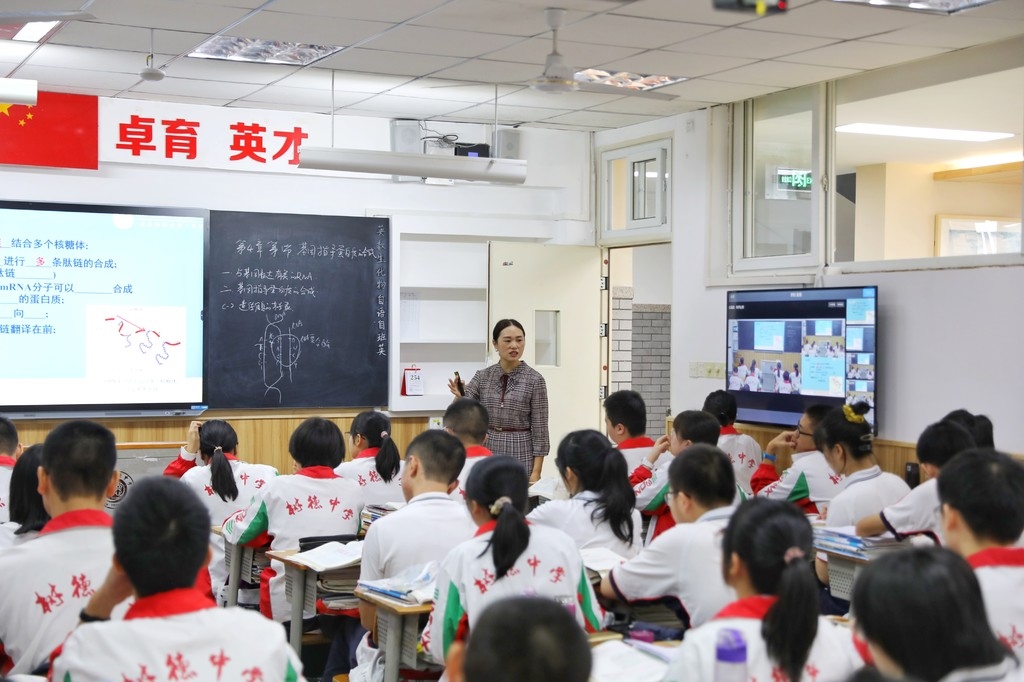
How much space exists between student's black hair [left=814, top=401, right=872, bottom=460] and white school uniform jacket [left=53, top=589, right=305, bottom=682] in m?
3.01

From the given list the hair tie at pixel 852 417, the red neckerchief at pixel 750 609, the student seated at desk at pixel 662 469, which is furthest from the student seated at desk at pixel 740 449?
the red neckerchief at pixel 750 609

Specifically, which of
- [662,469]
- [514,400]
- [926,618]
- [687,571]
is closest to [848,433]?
[662,469]

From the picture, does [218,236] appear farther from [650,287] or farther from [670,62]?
[650,287]

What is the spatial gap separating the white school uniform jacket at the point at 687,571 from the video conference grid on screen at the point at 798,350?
3.26 metres

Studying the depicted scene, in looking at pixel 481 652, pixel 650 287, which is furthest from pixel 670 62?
pixel 481 652

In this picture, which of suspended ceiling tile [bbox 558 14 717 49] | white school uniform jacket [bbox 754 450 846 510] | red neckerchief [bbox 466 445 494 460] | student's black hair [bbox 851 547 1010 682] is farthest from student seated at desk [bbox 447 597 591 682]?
suspended ceiling tile [bbox 558 14 717 49]

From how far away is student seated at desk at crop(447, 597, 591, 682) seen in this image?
1419 millimetres

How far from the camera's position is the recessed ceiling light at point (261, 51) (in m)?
5.83

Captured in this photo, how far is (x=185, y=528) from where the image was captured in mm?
2150

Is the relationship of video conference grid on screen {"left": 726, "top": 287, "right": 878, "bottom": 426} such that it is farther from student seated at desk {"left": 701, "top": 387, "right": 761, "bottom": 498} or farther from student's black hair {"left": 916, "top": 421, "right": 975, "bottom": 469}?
student's black hair {"left": 916, "top": 421, "right": 975, "bottom": 469}

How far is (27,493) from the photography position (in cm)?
306

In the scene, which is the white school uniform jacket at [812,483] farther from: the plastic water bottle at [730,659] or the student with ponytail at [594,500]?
the plastic water bottle at [730,659]

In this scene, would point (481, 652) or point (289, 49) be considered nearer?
point (481, 652)

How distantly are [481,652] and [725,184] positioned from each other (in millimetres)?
6204
